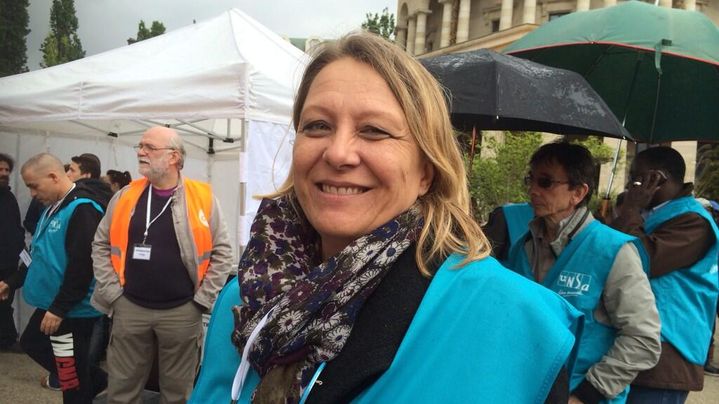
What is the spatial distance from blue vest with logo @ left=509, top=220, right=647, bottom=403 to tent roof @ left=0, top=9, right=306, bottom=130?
2.34m

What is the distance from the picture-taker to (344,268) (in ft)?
3.92

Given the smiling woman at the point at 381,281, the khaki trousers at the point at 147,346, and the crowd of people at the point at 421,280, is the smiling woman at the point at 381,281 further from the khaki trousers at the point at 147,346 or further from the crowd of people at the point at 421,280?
the khaki trousers at the point at 147,346

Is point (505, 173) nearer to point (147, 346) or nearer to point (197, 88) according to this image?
point (197, 88)

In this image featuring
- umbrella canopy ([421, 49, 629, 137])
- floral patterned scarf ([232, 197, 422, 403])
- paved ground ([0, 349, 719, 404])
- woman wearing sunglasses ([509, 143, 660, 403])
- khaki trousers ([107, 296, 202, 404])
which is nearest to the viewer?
floral patterned scarf ([232, 197, 422, 403])

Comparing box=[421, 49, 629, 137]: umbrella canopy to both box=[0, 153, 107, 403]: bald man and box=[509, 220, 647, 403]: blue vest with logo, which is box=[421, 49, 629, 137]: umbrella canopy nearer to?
box=[509, 220, 647, 403]: blue vest with logo

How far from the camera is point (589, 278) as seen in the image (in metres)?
2.31

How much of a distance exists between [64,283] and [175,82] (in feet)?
5.83

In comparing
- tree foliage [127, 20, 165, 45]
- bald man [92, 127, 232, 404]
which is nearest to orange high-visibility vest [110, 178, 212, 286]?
bald man [92, 127, 232, 404]

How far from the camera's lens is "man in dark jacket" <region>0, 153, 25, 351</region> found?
18.2ft

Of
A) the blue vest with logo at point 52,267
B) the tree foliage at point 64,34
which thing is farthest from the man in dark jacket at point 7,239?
the tree foliage at point 64,34

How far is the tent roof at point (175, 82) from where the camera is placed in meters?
4.25

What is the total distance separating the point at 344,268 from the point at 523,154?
1694cm

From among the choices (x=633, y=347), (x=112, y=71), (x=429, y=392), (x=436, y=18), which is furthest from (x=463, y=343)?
(x=436, y=18)

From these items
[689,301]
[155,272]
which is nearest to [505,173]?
[689,301]
